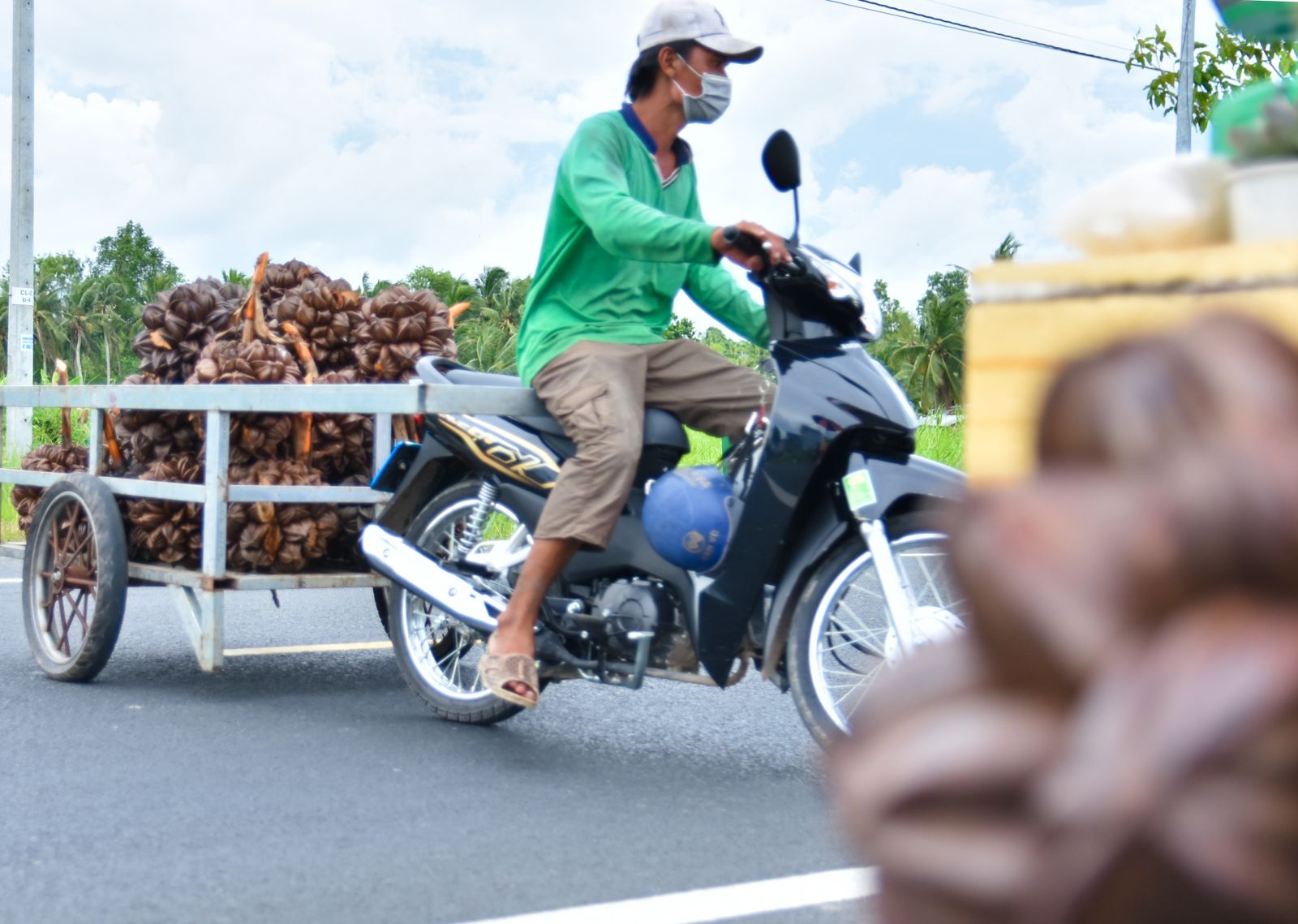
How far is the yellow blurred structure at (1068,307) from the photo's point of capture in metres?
0.90

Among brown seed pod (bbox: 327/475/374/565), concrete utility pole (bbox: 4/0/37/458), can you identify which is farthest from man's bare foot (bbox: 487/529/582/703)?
concrete utility pole (bbox: 4/0/37/458)

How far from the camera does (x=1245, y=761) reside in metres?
0.41

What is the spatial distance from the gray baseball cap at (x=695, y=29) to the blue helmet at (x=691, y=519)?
1.17 metres

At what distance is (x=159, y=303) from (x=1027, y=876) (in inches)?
216

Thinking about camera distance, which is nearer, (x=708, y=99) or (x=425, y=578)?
(x=708, y=99)

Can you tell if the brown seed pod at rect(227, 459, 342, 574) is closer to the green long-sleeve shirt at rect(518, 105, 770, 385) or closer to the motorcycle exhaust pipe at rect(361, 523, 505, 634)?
the motorcycle exhaust pipe at rect(361, 523, 505, 634)

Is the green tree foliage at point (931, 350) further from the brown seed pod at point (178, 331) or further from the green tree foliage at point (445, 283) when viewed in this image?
the brown seed pod at point (178, 331)

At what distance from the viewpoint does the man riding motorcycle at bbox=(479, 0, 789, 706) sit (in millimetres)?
3895

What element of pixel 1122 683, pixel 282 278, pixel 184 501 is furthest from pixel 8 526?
pixel 1122 683

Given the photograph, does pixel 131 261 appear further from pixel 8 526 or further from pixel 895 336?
pixel 8 526

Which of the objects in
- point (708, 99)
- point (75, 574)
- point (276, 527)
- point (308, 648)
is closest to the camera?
point (708, 99)

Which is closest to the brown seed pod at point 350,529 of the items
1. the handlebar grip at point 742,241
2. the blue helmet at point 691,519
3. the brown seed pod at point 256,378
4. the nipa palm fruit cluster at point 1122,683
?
the brown seed pod at point 256,378

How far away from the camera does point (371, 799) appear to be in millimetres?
3686

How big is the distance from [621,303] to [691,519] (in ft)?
2.61
